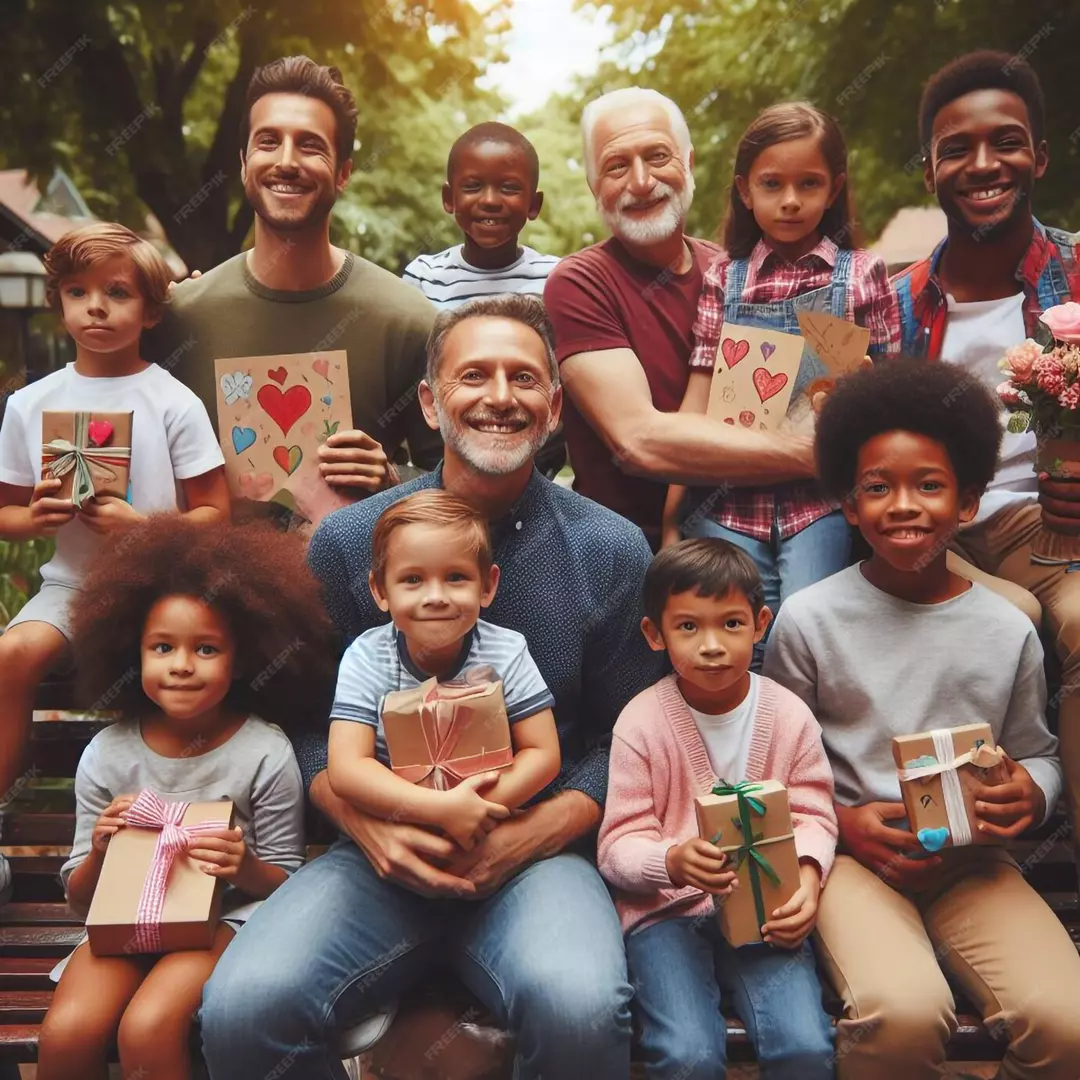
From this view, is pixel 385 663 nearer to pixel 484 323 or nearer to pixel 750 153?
pixel 484 323

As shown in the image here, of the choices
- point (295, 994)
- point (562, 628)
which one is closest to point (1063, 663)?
point (562, 628)

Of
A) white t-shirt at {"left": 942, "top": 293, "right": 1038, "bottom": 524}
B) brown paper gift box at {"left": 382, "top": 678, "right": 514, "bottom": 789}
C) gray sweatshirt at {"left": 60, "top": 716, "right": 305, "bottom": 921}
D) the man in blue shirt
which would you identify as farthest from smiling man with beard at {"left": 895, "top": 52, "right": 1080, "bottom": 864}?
gray sweatshirt at {"left": 60, "top": 716, "right": 305, "bottom": 921}

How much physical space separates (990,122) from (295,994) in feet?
10.4

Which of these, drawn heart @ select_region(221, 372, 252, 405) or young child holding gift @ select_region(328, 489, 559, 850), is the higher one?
drawn heart @ select_region(221, 372, 252, 405)

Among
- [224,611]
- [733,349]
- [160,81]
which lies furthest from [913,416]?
[160,81]

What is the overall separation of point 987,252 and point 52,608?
9.77 feet

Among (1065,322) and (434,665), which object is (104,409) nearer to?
(434,665)

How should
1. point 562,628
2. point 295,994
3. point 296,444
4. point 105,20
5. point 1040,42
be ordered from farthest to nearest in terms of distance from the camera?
point 105,20
point 1040,42
point 296,444
point 562,628
point 295,994

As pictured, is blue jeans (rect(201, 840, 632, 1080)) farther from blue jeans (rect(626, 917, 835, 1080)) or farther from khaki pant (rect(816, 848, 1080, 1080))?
khaki pant (rect(816, 848, 1080, 1080))

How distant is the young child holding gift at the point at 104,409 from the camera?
324cm

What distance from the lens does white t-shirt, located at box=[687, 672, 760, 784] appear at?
2.72 metres

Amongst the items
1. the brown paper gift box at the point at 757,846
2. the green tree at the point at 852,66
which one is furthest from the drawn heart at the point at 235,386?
the green tree at the point at 852,66

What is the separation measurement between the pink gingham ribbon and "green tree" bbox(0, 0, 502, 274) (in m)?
6.85

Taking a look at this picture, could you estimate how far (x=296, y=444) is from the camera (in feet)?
11.4
